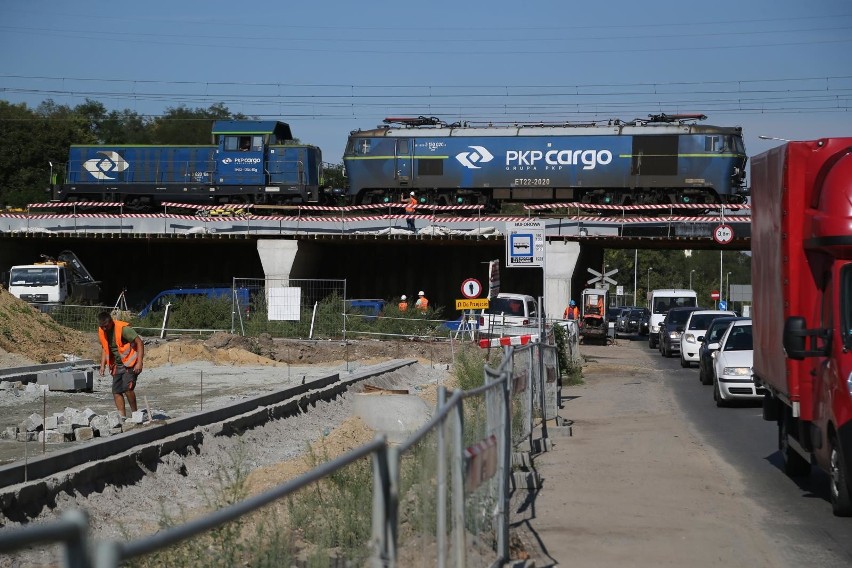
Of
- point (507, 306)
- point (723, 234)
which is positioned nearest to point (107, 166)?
point (507, 306)

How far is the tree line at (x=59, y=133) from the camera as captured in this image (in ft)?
285

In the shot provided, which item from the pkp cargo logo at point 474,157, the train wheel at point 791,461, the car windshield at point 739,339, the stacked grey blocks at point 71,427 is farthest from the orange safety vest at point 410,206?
the train wheel at point 791,461

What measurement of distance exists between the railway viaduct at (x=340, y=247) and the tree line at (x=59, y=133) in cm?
1796

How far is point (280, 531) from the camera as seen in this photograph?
386cm

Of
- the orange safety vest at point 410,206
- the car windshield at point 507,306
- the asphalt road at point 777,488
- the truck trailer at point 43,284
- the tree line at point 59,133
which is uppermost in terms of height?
the tree line at point 59,133

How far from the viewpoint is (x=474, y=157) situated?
4581 centimetres

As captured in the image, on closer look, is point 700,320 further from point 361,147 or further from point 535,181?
point 361,147

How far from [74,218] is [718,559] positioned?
138ft

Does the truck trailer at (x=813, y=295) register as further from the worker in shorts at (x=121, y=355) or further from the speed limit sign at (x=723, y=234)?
the speed limit sign at (x=723, y=234)

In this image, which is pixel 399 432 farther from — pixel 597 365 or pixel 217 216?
pixel 217 216

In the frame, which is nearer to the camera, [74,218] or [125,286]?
[74,218]

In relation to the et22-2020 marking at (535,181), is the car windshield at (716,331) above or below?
below

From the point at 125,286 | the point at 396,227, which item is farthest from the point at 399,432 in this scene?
the point at 125,286

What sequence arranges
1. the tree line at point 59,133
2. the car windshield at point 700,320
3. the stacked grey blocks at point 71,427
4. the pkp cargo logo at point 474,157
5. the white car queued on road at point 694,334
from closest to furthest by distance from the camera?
the stacked grey blocks at point 71,427 < the white car queued on road at point 694,334 < the car windshield at point 700,320 < the pkp cargo logo at point 474,157 < the tree line at point 59,133
